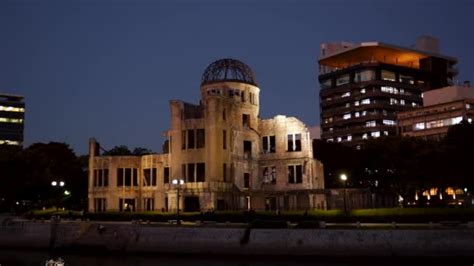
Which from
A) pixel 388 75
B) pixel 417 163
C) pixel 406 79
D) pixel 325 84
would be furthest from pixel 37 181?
pixel 406 79

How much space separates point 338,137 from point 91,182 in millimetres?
98908

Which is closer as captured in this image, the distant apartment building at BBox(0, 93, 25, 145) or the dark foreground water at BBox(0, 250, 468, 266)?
the dark foreground water at BBox(0, 250, 468, 266)

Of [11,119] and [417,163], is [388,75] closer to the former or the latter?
[417,163]

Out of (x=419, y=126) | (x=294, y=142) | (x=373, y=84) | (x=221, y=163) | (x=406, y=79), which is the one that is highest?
(x=406, y=79)

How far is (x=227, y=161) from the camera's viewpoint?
250ft

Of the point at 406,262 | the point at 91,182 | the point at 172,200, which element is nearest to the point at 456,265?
the point at 406,262

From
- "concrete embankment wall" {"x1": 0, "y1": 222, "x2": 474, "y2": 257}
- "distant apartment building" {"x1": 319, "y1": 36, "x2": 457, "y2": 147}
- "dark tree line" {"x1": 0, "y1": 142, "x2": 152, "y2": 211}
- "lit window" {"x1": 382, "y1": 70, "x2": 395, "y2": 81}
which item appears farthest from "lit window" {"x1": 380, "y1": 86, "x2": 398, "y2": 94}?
"concrete embankment wall" {"x1": 0, "y1": 222, "x2": 474, "y2": 257}

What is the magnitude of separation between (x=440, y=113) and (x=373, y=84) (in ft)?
90.2

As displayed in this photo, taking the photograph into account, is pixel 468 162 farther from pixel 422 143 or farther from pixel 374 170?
pixel 374 170

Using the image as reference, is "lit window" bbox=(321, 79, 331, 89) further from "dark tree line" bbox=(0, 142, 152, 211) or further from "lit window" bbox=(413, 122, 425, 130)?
"dark tree line" bbox=(0, 142, 152, 211)

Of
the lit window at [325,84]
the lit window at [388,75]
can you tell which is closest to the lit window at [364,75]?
the lit window at [388,75]

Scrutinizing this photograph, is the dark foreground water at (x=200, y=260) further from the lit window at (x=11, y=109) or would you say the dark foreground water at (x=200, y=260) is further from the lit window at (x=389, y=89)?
the lit window at (x=11, y=109)

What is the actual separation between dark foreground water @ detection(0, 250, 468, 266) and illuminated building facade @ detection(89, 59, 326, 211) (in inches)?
846

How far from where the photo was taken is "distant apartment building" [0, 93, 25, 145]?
579ft
